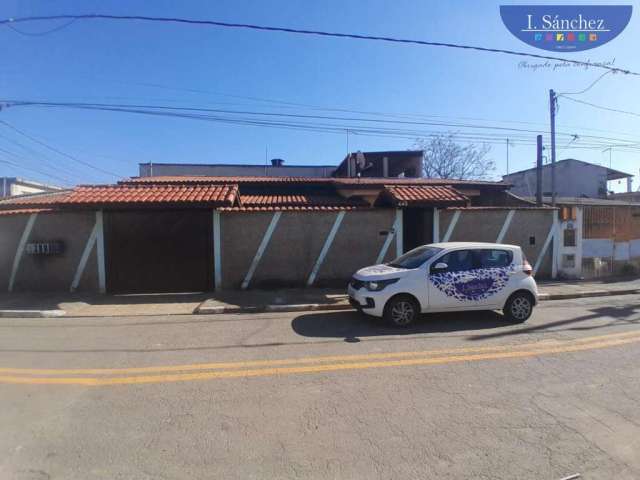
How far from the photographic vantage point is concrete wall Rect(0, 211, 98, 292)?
35.6 feet

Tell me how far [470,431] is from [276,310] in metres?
5.91

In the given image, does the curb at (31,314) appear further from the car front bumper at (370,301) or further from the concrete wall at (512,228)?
the concrete wall at (512,228)

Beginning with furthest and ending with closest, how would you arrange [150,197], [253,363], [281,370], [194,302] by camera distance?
[150,197] < [194,302] < [253,363] < [281,370]

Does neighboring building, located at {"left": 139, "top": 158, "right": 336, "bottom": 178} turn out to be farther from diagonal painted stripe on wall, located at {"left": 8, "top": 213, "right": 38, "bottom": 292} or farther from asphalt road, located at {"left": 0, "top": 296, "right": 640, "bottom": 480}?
asphalt road, located at {"left": 0, "top": 296, "right": 640, "bottom": 480}

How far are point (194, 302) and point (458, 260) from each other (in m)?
6.34

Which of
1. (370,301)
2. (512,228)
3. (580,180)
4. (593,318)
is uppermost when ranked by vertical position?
(580,180)

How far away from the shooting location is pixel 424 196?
11.5m

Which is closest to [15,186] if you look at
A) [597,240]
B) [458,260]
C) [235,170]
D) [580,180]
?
[235,170]

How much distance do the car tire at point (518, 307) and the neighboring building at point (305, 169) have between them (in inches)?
617

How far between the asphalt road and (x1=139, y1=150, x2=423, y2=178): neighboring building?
17.3 m

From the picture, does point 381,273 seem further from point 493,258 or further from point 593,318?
point 593,318

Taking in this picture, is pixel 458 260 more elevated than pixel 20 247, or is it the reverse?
pixel 20 247

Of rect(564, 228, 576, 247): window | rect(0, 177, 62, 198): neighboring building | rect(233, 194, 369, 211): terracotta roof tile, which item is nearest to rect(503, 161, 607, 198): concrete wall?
rect(564, 228, 576, 247): window

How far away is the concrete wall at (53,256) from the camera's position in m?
10.8
